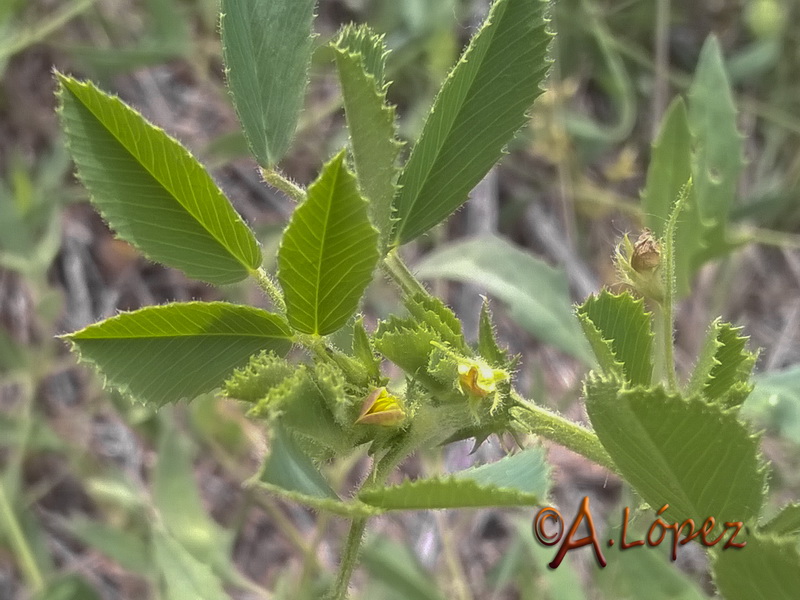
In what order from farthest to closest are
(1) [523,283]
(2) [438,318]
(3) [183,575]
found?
(1) [523,283] < (3) [183,575] < (2) [438,318]

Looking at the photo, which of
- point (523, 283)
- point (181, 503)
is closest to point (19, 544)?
point (181, 503)

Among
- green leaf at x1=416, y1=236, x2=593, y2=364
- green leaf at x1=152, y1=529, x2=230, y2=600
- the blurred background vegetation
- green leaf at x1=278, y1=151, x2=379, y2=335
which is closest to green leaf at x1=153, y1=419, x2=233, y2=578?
the blurred background vegetation

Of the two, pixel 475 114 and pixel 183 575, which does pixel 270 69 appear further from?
pixel 183 575

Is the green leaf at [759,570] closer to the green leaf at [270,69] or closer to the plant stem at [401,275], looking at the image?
the plant stem at [401,275]

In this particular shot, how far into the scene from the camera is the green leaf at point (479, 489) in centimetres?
58

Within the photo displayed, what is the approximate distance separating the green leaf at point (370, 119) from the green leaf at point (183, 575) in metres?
0.82

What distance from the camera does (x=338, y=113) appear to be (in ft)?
9.02

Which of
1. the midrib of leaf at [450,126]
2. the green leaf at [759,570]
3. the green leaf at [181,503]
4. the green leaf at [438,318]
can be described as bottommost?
the green leaf at [181,503]

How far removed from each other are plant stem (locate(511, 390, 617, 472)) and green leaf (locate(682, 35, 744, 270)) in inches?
28.9

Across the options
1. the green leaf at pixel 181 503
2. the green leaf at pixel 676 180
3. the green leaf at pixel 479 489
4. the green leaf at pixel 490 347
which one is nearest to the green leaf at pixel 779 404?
the green leaf at pixel 676 180

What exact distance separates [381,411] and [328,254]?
0.15 m

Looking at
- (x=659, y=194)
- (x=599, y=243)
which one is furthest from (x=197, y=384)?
(x=599, y=243)

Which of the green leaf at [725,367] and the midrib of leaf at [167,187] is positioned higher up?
the midrib of leaf at [167,187]

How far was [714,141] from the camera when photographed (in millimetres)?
1586
